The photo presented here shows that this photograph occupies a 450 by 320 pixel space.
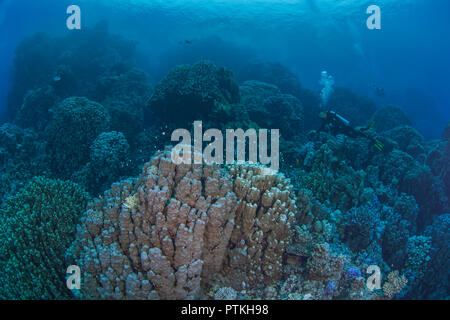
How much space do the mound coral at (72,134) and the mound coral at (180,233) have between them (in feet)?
18.2

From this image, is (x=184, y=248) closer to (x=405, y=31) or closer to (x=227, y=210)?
(x=227, y=210)

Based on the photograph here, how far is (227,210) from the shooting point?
3064 millimetres

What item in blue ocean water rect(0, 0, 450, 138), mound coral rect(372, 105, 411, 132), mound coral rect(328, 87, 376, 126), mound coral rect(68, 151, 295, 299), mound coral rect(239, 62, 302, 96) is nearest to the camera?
mound coral rect(68, 151, 295, 299)

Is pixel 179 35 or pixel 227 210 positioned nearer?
pixel 227 210

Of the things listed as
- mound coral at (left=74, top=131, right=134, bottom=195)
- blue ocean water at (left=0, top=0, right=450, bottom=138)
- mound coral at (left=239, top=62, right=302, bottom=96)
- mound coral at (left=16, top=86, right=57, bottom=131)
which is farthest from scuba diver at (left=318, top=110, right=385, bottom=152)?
blue ocean water at (left=0, top=0, right=450, bottom=138)

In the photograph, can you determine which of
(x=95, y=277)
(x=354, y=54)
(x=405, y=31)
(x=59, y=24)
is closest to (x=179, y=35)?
(x=59, y=24)

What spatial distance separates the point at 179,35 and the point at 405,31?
47.4m

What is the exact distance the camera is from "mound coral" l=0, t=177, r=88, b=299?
315 centimetres

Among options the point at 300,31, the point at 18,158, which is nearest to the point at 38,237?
the point at 18,158

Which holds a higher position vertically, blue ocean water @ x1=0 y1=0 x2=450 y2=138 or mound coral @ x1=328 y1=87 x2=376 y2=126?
blue ocean water @ x1=0 y1=0 x2=450 y2=138

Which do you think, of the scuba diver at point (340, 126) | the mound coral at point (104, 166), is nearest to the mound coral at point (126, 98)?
the mound coral at point (104, 166)

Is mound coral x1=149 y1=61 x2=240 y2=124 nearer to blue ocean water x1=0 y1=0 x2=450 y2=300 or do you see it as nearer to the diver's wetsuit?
blue ocean water x1=0 y1=0 x2=450 y2=300

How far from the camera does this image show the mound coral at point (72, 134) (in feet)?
25.9

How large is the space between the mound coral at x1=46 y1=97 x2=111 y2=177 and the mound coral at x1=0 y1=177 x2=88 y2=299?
147 inches
